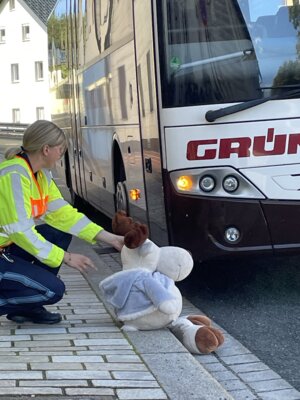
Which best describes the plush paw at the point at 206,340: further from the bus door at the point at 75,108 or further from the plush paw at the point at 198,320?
the bus door at the point at 75,108

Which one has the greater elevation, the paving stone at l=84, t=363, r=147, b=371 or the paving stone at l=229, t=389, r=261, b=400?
the paving stone at l=84, t=363, r=147, b=371

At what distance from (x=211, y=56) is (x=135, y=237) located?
1843 millimetres

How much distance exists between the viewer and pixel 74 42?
1210cm

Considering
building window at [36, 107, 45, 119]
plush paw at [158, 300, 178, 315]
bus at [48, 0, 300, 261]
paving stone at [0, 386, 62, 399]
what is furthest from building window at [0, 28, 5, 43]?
paving stone at [0, 386, 62, 399]

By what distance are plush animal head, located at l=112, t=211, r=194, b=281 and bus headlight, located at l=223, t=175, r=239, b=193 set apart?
107cm

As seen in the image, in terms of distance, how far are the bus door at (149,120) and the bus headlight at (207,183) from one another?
1.17 feet

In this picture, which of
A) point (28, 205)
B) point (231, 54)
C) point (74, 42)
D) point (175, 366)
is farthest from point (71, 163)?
point (175, 366)

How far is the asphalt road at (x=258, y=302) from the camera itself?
5.71 metres

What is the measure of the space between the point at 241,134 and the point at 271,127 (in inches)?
9.3

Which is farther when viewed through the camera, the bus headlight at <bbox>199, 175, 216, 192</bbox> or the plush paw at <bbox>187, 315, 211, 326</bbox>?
the bus headlight at <bbox>199, 175, 216, 192</bbox>

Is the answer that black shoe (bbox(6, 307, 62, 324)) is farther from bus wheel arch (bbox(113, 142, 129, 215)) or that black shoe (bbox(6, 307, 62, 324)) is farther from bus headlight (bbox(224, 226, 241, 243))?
bus wheel arch (bbox(113, 142, 129, 215))

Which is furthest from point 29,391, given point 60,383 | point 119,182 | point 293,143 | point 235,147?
point 119,182

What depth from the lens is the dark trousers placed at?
5484mm

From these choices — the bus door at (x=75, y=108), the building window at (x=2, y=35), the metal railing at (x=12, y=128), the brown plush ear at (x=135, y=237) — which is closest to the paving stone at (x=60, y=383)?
the brown plush ear at (x=135, y=237)
